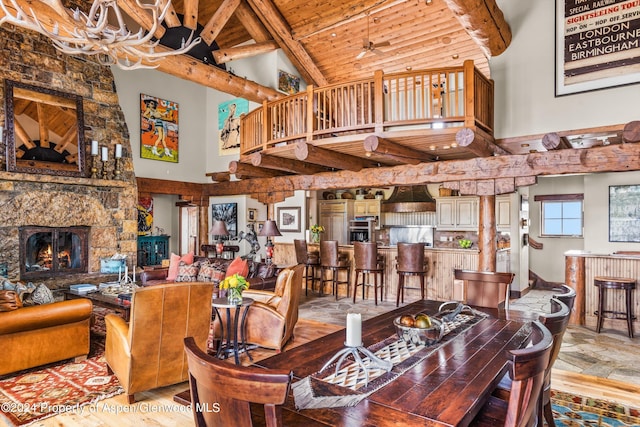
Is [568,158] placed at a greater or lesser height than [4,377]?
greater

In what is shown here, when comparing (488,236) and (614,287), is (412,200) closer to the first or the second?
(488,236)

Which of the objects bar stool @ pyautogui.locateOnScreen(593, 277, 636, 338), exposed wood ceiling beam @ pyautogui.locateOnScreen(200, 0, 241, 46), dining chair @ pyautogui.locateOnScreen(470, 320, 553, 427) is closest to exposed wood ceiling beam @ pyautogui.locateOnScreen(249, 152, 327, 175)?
exposed wood ceiling beam @ pyautogui.locateOnScreen(200, 0, 241, 46)

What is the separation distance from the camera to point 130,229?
766 cm

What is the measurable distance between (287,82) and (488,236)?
5437mm

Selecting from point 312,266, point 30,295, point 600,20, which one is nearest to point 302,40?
point 312,266

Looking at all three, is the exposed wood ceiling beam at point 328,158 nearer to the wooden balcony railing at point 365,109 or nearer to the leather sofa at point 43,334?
the wooden balcony railing at point 365,109

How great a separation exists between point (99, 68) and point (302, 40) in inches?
159

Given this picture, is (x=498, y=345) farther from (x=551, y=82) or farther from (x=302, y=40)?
(x=302, y=40)

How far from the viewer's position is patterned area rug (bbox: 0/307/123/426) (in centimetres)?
288

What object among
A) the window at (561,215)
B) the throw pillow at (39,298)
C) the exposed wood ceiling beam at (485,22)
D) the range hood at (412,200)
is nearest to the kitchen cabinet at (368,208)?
the range hood at (412,200)

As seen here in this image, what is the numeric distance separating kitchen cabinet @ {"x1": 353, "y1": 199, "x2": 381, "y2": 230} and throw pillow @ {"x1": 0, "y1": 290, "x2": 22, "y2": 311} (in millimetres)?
8755

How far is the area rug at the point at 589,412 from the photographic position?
2.73m

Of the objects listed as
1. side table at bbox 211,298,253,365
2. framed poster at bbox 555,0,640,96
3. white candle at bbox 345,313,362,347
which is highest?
framed poster at bbox 555,0,640,96

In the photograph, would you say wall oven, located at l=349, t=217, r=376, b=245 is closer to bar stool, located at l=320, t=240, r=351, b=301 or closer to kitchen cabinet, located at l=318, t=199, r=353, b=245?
kitchen cabinet, located at l=318, t=199, r=353, b=245
